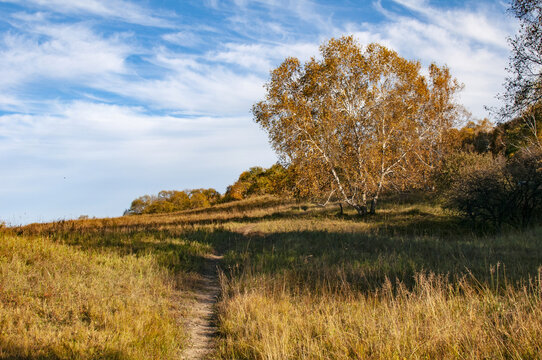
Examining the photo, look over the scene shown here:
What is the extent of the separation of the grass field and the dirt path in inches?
6.8

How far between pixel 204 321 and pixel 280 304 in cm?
149

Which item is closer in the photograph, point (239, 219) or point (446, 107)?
point (239, 219)

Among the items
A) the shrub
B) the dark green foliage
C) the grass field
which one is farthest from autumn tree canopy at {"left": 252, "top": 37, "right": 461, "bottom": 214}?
the dark green foliage

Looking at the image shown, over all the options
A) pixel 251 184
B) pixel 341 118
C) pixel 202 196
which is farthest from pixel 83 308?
pixel 202 196

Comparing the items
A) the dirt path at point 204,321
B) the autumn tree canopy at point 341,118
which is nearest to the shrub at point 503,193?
the autumn tree canopy at point 341,118

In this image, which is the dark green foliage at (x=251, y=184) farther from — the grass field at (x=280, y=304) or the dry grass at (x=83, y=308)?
→ the dry grass at (x=83, y=308)

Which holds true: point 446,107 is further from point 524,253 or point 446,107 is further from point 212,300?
point 212,300

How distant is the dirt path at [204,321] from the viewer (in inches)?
198

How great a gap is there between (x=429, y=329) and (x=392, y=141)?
19.6m

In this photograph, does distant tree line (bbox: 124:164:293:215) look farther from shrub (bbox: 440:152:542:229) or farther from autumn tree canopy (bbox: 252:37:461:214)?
shrub (bbox: 440:152:542:229)

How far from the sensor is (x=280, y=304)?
236 inches

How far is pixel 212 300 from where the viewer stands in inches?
302

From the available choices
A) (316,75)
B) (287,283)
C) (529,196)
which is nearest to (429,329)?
(287,283)

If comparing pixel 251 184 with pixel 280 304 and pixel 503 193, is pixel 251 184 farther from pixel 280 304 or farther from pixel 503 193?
pixel 280 304
